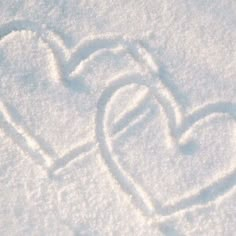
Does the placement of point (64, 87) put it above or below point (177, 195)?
above

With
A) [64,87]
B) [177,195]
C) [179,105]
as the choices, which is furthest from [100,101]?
[177,195]

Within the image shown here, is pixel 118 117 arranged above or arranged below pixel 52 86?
below

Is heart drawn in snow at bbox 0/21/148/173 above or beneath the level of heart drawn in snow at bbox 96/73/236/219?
above

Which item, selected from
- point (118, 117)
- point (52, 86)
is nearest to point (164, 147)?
point (118, 117)

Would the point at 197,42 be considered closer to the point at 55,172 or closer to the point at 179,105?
the point at 179,105

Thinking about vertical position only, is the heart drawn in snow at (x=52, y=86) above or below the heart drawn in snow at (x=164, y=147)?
above

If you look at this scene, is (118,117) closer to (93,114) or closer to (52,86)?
Answer: (93,114)
